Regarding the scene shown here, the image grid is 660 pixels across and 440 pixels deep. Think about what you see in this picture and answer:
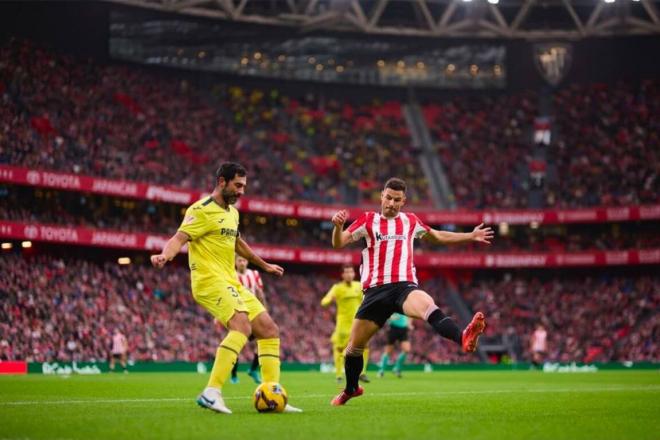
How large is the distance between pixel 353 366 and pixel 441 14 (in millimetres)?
47689

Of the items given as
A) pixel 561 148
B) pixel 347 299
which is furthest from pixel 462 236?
pixel 561 148

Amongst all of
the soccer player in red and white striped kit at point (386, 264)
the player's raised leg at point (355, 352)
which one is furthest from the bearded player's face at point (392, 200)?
the player's raised leg at point (355, 352)

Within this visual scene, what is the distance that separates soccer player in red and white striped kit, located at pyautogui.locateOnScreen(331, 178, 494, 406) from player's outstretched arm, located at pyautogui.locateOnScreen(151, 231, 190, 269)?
198 cm

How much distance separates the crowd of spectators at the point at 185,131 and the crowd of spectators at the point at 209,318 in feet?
15.1

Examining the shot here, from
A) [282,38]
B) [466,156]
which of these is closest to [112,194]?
[282,38]

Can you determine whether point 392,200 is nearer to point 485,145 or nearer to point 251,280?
point 251,280

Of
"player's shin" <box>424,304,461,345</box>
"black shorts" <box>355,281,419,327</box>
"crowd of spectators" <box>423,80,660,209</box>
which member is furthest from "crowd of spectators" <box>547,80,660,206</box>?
"player's shin" <box>424,304,461,345</box>

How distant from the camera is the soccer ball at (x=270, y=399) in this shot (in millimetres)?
11547

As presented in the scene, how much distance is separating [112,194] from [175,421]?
35.9 metres

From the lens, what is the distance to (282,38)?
56.7m

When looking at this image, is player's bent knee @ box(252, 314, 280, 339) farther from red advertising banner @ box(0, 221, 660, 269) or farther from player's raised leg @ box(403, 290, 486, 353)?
red advertising banner @ box(0, 221, 660, 269)

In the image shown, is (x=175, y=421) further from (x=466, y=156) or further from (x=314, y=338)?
(x=466, y=156)

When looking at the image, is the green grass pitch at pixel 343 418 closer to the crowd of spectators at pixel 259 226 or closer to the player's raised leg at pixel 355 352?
the player's raised leg at pixel 355 352

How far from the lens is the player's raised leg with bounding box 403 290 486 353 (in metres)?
11.5
